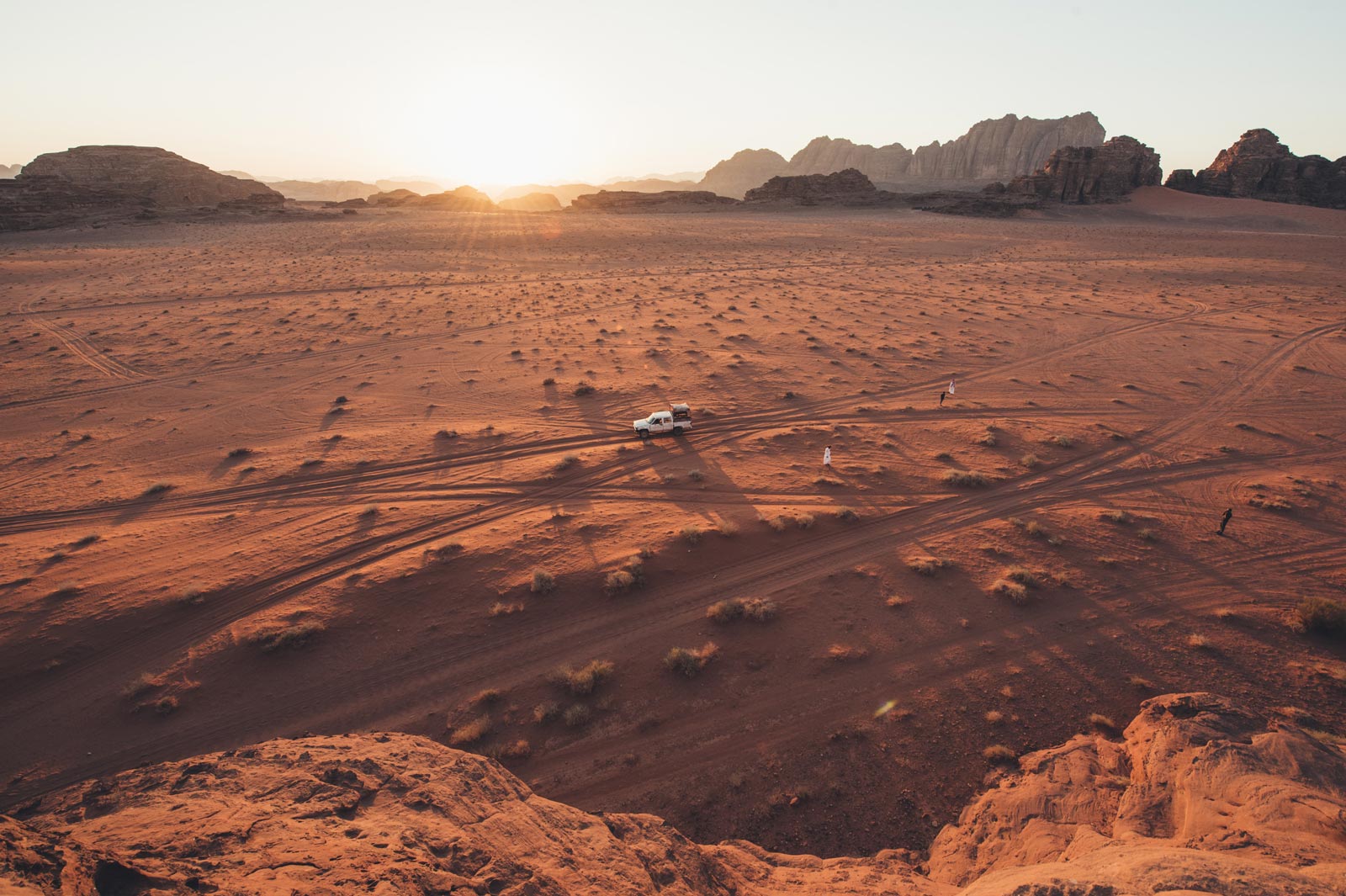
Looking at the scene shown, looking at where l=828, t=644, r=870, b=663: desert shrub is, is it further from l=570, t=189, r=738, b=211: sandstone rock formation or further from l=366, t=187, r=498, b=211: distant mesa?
l=366, t=187, r=498, b=211: distant mesa

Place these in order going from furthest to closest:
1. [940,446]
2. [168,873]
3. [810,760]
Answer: [940,446] → [810,760] → [168,873]

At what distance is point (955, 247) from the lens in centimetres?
6894

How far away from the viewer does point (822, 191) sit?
11344cm

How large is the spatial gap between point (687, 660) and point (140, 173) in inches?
4985

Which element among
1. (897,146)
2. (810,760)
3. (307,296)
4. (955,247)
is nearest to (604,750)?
(810,760)

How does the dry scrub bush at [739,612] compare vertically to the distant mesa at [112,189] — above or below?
below

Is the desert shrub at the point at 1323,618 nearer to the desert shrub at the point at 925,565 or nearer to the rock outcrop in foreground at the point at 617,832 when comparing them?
the rock outcrop in foreground at the point at 617,832

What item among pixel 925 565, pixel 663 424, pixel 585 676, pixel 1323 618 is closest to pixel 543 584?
pixel 585 676

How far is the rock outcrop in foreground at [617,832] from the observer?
558 centimetres

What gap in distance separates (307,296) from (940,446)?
4449cm

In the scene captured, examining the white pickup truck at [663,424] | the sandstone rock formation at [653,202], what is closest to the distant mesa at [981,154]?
the sandstone rock formation at [653,202]

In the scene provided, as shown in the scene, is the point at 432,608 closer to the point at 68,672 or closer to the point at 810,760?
the point at 68,672

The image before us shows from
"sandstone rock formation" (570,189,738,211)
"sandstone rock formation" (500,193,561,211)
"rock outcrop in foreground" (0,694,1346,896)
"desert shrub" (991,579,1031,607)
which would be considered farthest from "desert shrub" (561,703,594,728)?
"sandstone rock formation" (500,193,561,211)

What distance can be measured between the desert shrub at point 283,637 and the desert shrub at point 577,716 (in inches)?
238
